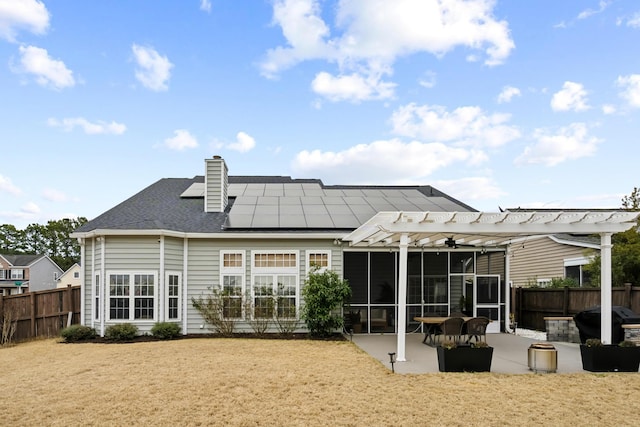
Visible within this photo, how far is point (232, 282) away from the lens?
548 inches

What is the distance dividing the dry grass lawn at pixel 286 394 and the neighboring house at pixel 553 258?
10.3 meters

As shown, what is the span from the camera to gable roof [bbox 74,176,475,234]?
46.5 feet

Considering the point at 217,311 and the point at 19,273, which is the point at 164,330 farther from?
the point at 19,273

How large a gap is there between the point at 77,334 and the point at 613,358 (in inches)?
469

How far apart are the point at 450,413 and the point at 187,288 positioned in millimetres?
9323

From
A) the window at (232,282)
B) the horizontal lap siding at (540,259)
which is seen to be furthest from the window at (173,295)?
the horizontal lap siding at (540,259)

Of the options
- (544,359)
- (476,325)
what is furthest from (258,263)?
(544,359)

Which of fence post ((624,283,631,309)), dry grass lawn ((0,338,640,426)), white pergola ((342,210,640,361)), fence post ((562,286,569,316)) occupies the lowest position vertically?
dry grass lawn ((0,338,640,426))

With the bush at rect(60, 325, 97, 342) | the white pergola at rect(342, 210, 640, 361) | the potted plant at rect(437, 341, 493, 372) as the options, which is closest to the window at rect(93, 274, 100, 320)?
the bush at rect(60, 325, 97, 342)

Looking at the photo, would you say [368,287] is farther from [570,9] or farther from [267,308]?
[570,9]

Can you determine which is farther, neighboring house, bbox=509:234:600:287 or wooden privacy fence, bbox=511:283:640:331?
neighboring house, bbox=509:234:600:287

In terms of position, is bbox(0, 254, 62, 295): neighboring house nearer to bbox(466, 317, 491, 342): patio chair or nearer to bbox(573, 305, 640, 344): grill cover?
bbox(466, 317, 491, 342): patio chair

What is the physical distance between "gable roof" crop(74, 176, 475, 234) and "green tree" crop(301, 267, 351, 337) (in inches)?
61.3

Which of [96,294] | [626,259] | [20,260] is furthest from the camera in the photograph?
[20,260]
